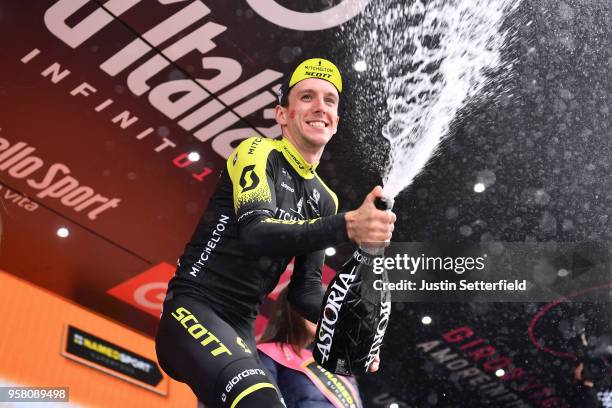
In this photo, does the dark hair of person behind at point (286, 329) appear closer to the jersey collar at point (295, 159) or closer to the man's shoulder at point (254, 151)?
the jersey collar at point (295, 159)

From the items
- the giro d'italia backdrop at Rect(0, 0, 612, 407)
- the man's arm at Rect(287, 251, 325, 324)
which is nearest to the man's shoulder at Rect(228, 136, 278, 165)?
the man's arm at Rect(287, 251, 325, 324)

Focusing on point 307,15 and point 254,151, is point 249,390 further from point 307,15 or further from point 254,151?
point 307,15

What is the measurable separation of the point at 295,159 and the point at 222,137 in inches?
162

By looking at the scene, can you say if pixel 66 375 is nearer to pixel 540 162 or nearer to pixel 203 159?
pixel 203 159

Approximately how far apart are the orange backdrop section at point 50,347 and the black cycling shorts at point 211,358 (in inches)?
214

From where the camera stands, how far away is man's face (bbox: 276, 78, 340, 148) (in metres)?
3.33

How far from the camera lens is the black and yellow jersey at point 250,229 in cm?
291

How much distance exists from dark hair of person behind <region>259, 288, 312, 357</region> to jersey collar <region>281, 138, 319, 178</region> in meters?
0.79

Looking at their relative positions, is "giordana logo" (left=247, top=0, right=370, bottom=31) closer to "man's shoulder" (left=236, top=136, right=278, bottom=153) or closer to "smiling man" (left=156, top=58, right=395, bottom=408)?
"smiling man" (left=156, top=58, right=395, bottom=408)

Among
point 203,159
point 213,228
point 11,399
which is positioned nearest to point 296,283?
point 213,228

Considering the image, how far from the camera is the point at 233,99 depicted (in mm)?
6980

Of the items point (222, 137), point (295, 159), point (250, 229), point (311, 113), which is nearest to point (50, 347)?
point (222, 137)

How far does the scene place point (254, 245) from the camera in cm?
280

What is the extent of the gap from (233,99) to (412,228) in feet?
9.44
